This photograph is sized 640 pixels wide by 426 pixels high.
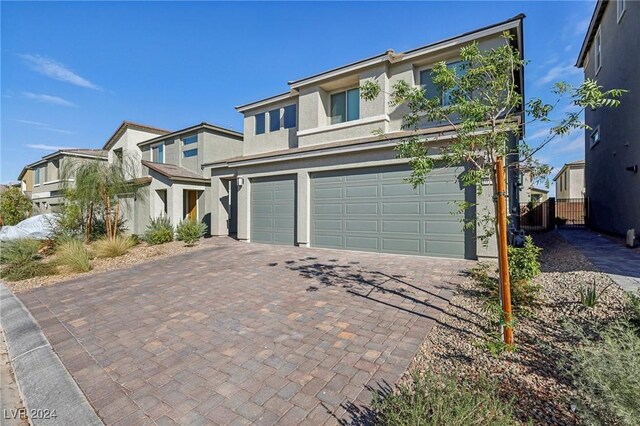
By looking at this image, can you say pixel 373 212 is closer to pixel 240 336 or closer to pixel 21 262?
pixel 240 336

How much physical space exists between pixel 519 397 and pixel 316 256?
23.3 feet

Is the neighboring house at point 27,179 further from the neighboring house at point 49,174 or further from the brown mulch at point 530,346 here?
the brown mulch at point 530,346

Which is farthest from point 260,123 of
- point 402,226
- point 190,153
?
point 402,226

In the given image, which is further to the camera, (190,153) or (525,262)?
(190,153)

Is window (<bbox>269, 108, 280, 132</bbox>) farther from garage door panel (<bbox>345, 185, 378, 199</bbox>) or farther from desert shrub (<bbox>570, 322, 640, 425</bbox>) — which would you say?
desert shrub (<bbox>570, 322, 640, 425</bbox>)

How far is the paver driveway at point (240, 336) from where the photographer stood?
2666 mm

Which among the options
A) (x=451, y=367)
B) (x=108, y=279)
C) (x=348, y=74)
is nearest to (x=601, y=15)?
(x=348, y=74)

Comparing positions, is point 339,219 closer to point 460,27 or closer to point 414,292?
point 414,292

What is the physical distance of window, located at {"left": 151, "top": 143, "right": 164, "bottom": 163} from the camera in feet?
62.9

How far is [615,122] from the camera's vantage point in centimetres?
1138

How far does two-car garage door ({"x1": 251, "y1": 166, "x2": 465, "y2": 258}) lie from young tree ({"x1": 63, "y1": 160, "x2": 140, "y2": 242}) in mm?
6798

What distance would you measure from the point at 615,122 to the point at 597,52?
16.8 ft

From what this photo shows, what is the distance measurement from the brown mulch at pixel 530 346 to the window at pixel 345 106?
8796 millimetres
